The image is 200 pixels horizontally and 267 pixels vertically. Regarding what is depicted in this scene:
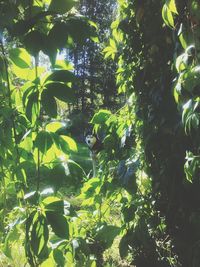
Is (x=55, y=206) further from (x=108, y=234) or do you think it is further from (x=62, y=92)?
(x=108, y=234)

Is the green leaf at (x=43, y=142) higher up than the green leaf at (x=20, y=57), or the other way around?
the green leaf at (x=20, y=57)

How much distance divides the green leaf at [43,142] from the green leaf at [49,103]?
0.16 meters

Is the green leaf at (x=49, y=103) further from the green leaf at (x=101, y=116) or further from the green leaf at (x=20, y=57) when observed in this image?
the green leaf at (x=101, y=116)

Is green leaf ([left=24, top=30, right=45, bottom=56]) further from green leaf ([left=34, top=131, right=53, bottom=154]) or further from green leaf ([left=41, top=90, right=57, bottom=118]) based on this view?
green leaf ([left=34, top=131, right=53, bottom=154])

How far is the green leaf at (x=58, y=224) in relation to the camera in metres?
1.11

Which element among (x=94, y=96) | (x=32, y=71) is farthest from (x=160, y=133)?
(x=94, y=96)

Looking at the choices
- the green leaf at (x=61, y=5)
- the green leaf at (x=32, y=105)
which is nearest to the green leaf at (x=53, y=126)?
the green leaf at (x=32, y=105)

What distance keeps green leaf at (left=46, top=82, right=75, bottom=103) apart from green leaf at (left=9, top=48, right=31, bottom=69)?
118mm

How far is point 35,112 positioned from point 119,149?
1644 mm

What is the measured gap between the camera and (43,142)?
4.03ft

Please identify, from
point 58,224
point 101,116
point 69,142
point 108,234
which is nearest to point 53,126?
point 69,142

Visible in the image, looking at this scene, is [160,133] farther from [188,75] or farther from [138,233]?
[188,75]

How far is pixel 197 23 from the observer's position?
5.60 ft

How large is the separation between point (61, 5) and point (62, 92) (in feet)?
0.67
